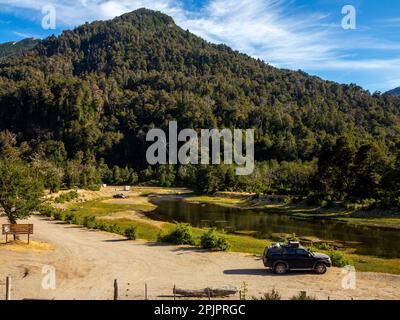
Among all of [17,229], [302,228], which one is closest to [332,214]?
[302,228]

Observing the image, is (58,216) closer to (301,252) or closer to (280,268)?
(280,268)

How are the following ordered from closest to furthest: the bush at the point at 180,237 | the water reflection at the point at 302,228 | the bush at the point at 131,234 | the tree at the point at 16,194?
the bush at the point at 180,237, the tree at the point at 16,194, the bush at the point at 131,234, the water reflection at the point at 302,228

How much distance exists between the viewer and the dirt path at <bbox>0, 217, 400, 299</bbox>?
79.3ft

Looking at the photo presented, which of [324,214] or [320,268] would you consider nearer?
[320,268]

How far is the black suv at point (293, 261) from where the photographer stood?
29.0m

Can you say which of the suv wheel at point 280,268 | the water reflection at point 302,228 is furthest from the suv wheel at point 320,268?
the water reflection at point 302,228

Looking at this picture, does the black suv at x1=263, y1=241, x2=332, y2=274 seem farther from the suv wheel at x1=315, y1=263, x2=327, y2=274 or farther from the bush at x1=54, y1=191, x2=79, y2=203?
the bush at x1=54, y1=191, x2=79, y2=203

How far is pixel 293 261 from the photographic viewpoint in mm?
29000

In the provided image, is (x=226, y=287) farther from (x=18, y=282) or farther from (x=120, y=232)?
(x=120, y=232)

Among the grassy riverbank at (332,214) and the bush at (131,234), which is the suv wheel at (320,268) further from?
the grassy riverbank at (332,214)

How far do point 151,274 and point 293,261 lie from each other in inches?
364

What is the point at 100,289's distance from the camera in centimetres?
Result: 2452

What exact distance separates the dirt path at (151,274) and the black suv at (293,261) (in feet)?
1.89

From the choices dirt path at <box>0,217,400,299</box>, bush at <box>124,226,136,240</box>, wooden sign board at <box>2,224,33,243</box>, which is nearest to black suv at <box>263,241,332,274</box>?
dirt path at <box>0,217,400,299</box>
